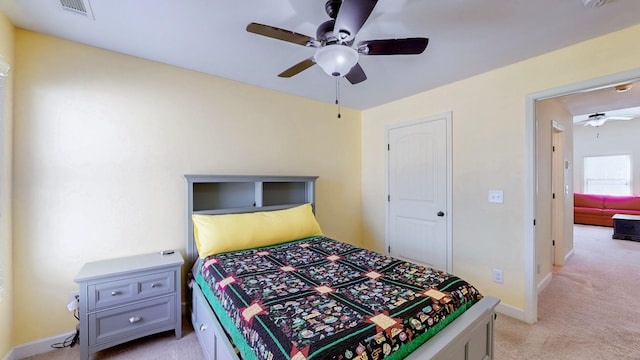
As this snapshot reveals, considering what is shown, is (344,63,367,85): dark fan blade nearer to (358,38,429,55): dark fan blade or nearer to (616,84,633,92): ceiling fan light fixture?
(358,38,429,55): dark fan blade

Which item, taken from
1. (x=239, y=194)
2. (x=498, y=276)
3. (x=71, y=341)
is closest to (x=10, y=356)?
(x=71, y=341)

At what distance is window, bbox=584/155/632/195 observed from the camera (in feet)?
22.2

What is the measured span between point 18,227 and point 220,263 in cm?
149

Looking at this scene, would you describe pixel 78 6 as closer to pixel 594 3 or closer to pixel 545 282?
pixel 594 3

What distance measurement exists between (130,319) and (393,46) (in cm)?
267

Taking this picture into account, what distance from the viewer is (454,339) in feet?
4.24

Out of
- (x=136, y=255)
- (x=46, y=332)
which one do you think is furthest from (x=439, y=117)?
(x=46, y=332)

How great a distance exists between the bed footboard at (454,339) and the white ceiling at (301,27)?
1872 millimetres

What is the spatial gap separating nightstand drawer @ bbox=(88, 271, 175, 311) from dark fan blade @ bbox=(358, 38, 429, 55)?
2.21 m

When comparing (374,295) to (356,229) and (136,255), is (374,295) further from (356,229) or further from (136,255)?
(356,229)

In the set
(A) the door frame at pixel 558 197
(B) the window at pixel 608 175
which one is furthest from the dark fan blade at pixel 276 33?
(B) the window at pixel 608 175

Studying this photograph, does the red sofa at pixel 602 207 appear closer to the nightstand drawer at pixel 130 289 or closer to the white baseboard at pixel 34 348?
the nightstand drawer at pixel 130 289

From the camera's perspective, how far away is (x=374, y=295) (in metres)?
1.47

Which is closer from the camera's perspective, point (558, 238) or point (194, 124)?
point (194, 124)
